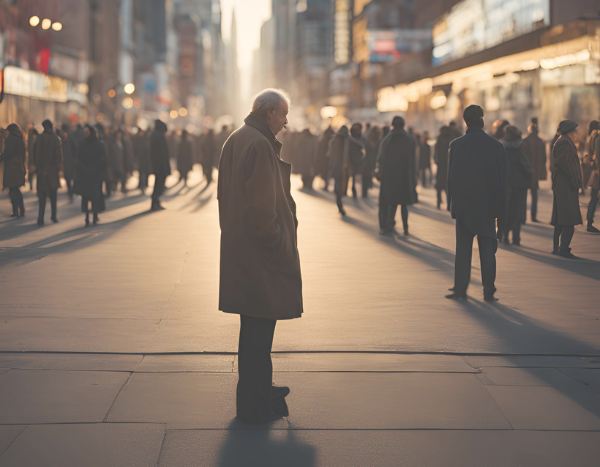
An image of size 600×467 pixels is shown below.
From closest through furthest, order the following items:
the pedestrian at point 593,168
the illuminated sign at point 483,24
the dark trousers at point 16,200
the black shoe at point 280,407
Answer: the black shoe at point 280,407, the pedestrian at point 593,168, the dark trousers at point 16,200, the illuminated sign at point 483,24

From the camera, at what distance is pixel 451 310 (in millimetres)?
8883

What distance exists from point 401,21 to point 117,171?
87.9 meters

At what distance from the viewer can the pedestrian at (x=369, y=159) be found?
25.5 metres

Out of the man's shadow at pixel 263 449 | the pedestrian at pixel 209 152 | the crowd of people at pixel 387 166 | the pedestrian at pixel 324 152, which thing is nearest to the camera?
the man's shadow at pixel 263 449

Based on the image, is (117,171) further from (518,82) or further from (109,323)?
(518,82)

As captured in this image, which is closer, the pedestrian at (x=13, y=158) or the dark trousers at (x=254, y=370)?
the dark trousers at (x=254, y=370)

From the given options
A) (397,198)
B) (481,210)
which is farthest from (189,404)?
(397,198)

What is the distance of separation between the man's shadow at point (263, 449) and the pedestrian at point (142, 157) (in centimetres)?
1939

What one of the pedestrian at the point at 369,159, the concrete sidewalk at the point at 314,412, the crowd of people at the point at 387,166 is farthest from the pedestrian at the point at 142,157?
the concrete sidewalk at the point at 314,412

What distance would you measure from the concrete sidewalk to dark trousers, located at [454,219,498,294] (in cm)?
255

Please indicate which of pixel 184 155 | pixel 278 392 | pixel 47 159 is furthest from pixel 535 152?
pixel 184 155

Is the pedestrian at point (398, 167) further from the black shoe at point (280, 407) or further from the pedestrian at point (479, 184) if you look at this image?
the black shoe at point (280, 407)

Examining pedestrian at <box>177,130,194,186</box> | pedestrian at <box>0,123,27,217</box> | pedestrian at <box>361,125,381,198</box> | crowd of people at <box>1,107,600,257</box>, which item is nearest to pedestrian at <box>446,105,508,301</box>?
crowd of people at <box>1,107,600,257</box>

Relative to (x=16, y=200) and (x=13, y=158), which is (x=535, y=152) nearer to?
(x=13, y=158)
